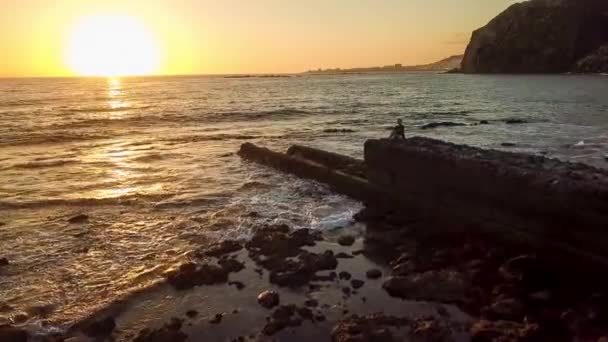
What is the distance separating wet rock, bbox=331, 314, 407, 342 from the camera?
567cm

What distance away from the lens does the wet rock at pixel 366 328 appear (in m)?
5.67

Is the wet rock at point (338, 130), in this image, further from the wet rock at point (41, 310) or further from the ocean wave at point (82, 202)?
the wet rock at point (41, 310)

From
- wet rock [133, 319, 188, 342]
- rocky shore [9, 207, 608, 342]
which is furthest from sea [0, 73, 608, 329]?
wet rock [133, 319, 188, 342]

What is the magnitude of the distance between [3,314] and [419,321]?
5.73 meters

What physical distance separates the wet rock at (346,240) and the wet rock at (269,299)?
2462 millimetres

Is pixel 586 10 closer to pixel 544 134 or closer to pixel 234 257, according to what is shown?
pixel 544 134

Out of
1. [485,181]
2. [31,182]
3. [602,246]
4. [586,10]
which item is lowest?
[31,182]

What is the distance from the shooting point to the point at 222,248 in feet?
29.0

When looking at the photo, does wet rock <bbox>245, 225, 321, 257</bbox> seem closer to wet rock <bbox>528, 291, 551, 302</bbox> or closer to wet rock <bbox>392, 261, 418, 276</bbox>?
wet rock <bbox>392, 261, 418, 276</bbox>

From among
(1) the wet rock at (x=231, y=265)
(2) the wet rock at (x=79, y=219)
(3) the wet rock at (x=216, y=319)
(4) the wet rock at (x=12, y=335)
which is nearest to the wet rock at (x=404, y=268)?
(1) the wet rock at (x=231, y=265)

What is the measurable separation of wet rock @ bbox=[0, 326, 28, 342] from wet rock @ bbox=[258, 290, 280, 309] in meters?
3.03

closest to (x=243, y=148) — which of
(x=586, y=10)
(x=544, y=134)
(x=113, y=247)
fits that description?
(x=113, y=247)

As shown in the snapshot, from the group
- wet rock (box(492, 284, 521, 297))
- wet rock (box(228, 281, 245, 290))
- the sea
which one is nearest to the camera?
wet rock (box(492, 284, 521, 297))

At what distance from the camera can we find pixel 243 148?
19.9m
